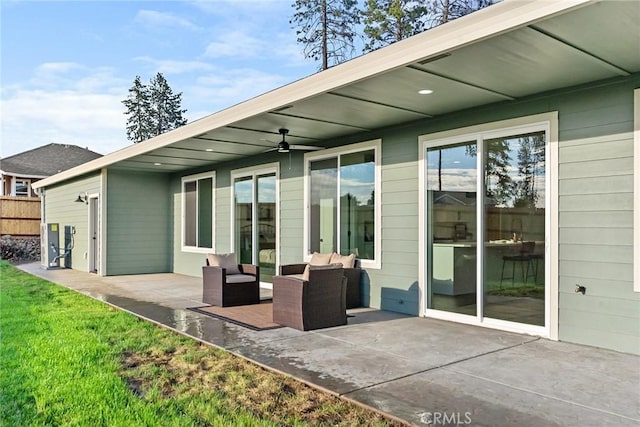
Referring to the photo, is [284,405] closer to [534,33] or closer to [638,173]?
[534,33]

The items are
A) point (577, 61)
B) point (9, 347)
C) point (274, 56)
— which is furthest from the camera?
point (274, 56)

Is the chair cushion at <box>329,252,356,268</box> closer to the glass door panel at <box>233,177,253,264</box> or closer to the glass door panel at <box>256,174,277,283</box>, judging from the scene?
the glass door panel at <box>256,174,277,283</box>

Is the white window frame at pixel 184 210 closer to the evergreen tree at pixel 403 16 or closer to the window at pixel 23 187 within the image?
the evergreen tree at pixel 403 16

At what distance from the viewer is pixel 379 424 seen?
2680 millimetres

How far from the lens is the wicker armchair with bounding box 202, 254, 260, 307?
6.57 meters

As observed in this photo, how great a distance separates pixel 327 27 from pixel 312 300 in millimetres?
12769

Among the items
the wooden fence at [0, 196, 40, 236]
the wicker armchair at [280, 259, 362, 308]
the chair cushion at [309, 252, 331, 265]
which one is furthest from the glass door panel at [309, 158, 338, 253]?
the wooden fence at [0, 196, 40, 236]

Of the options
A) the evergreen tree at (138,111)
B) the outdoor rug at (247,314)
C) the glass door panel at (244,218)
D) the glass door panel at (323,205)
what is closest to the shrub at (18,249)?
the glass door panel at (244,218)

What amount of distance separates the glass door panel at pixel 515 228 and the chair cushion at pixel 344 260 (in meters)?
1.92

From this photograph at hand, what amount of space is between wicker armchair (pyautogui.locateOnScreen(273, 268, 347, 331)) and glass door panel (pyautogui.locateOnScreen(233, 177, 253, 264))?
366 centimetres

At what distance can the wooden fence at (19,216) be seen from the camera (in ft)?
56.3

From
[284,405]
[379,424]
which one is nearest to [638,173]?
[379,424]

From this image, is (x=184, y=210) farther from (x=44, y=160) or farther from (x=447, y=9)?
(x=44, y=160)

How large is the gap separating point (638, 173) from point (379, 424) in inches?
126
